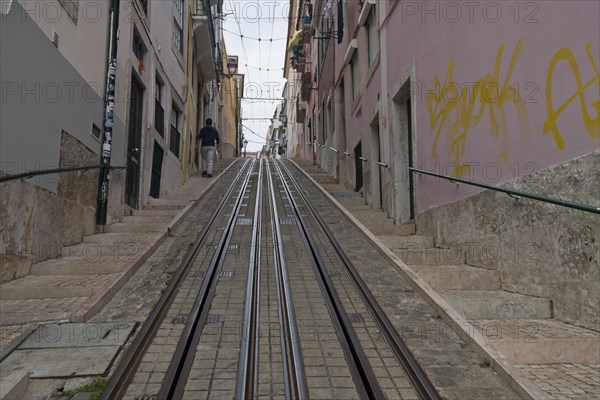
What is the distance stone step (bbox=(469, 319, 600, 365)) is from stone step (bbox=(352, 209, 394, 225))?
198 inches

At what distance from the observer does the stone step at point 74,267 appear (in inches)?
219

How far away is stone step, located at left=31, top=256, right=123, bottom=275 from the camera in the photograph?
5562 mm

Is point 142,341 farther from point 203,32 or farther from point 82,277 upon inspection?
point 203,32

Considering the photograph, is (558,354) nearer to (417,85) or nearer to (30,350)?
(30,350)

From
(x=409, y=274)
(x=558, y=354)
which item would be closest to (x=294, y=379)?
(x=558, y=354)

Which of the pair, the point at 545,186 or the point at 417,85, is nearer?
the point at 545,186

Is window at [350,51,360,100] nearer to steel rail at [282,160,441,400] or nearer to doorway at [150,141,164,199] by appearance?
doorway at [150,141,164,199]

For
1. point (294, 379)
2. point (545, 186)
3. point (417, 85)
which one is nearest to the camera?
point (294, 379)

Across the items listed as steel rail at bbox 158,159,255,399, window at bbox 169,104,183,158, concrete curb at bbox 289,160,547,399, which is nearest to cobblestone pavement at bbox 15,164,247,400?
steel rail at bbox 158,159,255,399

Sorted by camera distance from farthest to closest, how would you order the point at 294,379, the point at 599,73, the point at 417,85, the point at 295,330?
1. the point at 417,85
2. the point at 295,330
3. the point at 599,73
4. the point at 294,379

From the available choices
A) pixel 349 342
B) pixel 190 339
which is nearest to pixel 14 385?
pixel 190 339

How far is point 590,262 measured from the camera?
3.75 m

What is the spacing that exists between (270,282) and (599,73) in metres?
3.78

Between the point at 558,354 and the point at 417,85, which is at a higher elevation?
the point at 417,85
